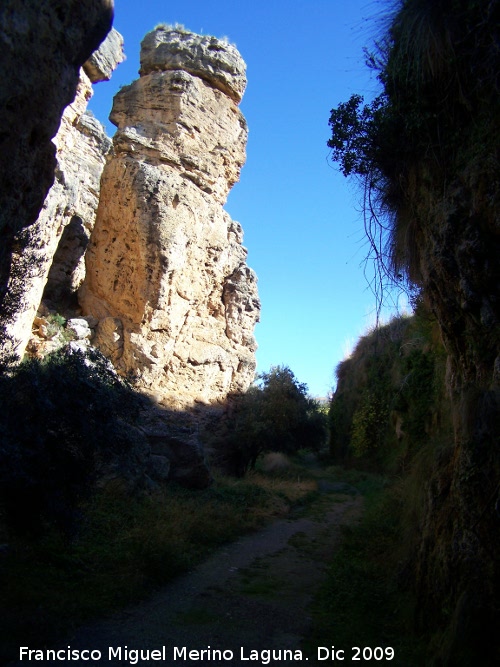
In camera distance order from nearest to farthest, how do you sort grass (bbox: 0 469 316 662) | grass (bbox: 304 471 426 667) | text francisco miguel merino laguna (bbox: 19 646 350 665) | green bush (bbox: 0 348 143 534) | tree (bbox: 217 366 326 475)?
text francisco miguel merino laguna (bbox: 19 646 350 665)
grass (bbox: 0 469 316 662)
grass (bbox: 304 471 426 667)
green bush (bbox: 0 348 143 534)
tree (bbox: 217 366 326 475)

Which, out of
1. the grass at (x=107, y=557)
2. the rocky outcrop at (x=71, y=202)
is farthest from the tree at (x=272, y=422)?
the rocky outcrop at (x=71, y=202)

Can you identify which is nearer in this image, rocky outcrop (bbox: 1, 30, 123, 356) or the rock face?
rocky outcrop (bbox: 1, 30, 123, 356)

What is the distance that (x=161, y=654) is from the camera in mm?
5098

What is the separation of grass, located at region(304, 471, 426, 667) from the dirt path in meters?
0.28

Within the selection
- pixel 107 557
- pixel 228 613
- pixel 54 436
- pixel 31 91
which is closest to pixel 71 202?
pixel 31 91

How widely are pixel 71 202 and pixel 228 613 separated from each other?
13.1 m

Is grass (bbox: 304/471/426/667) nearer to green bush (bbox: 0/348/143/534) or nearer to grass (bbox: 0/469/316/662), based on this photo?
grass (bbox: 0/469/316/662)

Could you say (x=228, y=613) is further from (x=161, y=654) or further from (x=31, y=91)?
(x=31, y=91)

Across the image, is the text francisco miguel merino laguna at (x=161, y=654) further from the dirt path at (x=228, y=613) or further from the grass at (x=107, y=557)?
the grass at (x=107, y=557)

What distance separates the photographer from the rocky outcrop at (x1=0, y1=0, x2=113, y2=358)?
5184 millimetres

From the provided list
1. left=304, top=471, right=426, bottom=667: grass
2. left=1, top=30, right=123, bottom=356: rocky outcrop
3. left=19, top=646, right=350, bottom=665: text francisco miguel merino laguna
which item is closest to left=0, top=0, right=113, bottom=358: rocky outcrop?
left=19, top=646, right=350, bottom=665: text francisco miguel merino laguna

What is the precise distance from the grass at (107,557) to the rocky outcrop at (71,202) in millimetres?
5583

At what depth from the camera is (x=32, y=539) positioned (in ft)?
21.9

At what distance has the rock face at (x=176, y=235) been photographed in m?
18.2
